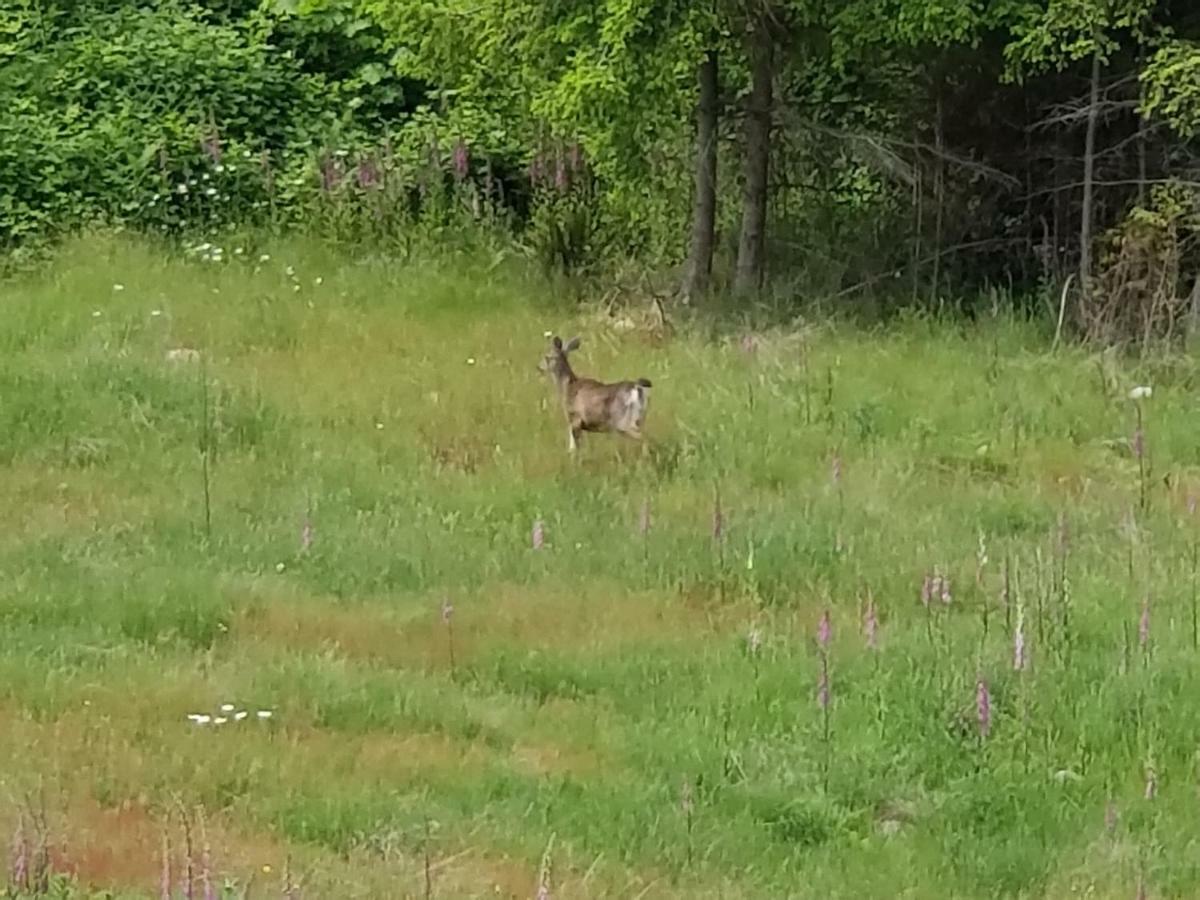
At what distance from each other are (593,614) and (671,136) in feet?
22.1

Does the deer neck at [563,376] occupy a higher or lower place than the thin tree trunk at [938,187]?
lower

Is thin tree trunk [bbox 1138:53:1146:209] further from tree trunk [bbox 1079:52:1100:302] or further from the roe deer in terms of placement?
the roe deer

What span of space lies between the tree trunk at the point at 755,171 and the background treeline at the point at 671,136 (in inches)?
0.7

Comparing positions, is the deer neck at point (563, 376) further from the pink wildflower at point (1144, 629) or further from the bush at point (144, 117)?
the bush at point (144, 117)

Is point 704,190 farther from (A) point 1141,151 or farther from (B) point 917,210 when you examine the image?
(A) point 1141,151

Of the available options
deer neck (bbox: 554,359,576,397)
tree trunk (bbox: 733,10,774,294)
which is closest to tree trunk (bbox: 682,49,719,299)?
tree trunk (bbox: 733,10,774,294)

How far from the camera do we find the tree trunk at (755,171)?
1295 centimetres

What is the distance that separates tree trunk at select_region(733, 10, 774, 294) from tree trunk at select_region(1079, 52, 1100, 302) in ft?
6.74

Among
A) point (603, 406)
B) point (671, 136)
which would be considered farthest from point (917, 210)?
point (603, 406)

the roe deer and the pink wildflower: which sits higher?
the roe deer

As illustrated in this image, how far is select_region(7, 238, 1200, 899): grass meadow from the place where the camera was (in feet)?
18.5

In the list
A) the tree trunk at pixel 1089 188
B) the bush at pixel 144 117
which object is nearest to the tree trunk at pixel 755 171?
the tree trunk at pixel 1089 188

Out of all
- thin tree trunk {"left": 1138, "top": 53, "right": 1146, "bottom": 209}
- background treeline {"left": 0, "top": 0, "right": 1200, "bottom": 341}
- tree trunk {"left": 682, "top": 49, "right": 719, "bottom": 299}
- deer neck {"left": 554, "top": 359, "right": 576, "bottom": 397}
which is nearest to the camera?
deer neck {"left": 554, "top": 359, "right": 576, "bottom": 397}

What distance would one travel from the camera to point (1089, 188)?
1260 centimetres
